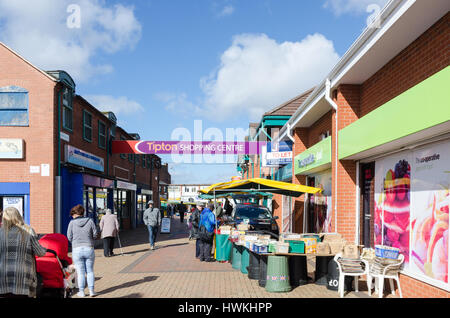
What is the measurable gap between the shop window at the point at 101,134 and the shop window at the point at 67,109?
165 inches

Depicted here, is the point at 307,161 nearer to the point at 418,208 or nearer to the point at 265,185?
the point at 265,185

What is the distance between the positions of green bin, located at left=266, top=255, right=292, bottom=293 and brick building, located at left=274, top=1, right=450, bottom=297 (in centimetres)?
207

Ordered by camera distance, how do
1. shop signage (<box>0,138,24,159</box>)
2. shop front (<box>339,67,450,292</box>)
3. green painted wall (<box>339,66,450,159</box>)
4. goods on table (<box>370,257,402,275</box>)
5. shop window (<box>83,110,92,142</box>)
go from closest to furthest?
green painted wall (<box>339,66,450,159</box>), shop front (<box>339,67,450,292</box>), goods on table (<box>370,257,402,275</box>), shop signage (<box>0,138,24,159</box>), shop window (<box>83,110,92,142</box>)

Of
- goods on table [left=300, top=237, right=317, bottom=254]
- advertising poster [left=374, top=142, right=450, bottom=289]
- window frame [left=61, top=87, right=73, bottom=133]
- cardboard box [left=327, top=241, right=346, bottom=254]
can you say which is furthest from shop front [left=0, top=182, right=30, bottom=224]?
advertising poster [left=374, top=142, right=450, bottom=289]

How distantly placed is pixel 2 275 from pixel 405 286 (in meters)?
6.39

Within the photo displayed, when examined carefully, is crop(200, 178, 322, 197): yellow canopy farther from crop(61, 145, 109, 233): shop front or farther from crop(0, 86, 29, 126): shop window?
crop(0, 86, 29, 126): shop window

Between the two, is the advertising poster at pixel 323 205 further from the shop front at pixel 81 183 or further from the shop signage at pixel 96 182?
the shop signage at pixel 96 182

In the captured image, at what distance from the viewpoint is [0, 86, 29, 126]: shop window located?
14.4 meters

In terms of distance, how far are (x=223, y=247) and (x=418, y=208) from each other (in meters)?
6.21

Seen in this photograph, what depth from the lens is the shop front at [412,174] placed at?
5832 mm

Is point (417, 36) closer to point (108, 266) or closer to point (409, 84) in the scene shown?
point (409, 84)

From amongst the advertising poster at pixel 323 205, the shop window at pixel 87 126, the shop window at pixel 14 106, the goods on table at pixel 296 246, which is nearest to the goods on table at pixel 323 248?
the goods on table at pixel 296 246

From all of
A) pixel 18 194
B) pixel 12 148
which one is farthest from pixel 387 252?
pixel 12 148

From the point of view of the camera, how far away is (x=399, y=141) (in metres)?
6.92
